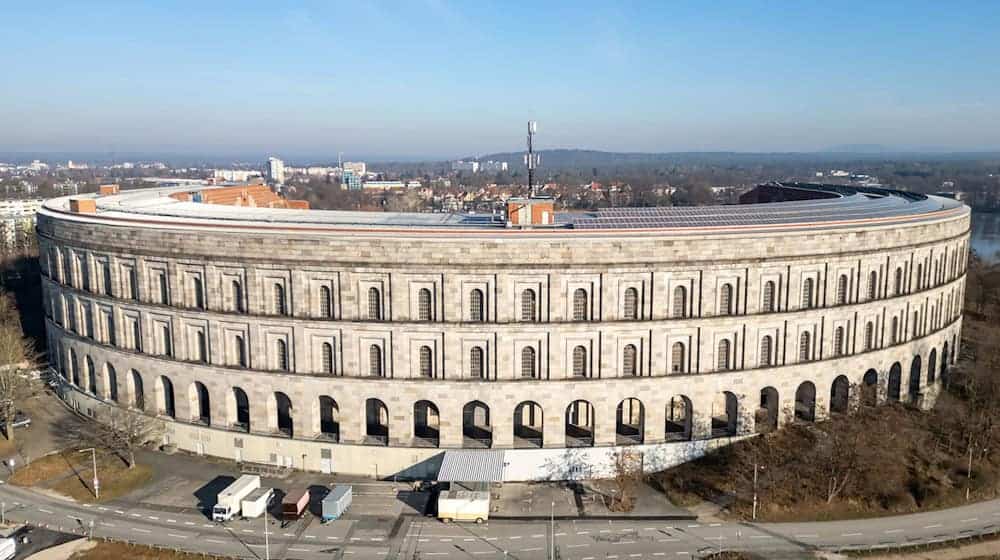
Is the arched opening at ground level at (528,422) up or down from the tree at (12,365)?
down

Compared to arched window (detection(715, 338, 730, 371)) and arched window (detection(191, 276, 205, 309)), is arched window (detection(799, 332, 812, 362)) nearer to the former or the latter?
arched window (detection(715, 338, 730, 371))

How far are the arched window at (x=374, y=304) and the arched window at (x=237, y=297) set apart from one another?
11.7 metres

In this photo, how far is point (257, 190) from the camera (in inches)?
5448

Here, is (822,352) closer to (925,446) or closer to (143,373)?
(925,446)

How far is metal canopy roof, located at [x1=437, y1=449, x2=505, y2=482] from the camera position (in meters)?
59.7

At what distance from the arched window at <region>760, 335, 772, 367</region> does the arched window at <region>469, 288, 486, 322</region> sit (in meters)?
24.9

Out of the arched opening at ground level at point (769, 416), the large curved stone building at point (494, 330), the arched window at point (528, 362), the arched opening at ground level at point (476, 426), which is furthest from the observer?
the arched opening at ground level at point (769, 416)

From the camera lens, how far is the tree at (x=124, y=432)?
65.9m

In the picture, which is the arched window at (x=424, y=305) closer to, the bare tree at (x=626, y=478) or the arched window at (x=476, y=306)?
the arched window at (x=476, y=306)

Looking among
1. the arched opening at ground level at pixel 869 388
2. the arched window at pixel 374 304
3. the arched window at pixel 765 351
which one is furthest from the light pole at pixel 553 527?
the arched opening at ground level at pixel 869 388

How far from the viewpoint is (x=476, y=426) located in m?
70.6

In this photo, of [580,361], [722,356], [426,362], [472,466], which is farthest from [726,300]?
[426,362]

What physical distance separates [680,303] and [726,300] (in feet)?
14.1

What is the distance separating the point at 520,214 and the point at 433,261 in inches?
396
